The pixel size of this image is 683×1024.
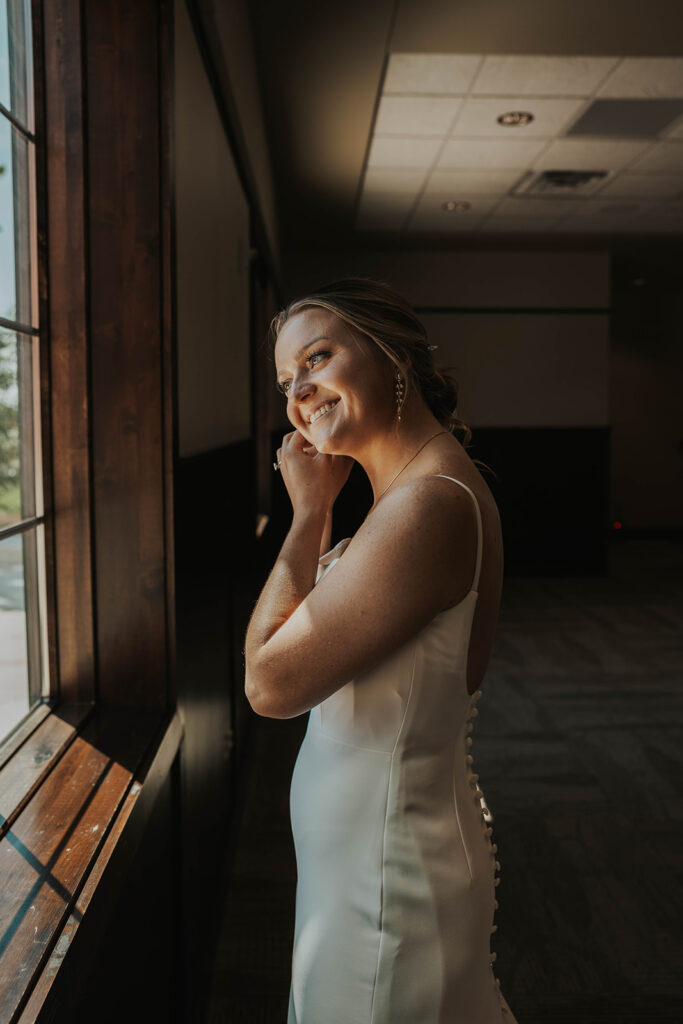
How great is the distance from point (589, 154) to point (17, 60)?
14.7 ft

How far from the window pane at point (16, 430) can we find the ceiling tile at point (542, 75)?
3.12 m

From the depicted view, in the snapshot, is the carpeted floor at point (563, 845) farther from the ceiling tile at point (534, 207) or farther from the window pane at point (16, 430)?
the ceiling tile at point (534, 207)

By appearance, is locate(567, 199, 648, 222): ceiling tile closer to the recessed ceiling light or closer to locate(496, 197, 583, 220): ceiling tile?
locate(496, 197, 583, 220): ceiling tile

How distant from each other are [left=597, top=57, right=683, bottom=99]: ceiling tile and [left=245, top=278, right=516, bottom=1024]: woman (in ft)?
10.9

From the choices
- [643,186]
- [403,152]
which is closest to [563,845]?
[403,152]

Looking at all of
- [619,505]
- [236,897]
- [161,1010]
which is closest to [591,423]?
[619,505]

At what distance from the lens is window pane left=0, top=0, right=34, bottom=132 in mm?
1298

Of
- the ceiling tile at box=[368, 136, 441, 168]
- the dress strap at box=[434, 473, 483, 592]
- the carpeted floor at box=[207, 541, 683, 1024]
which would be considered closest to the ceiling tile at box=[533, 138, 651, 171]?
the ceiling tile at box=[368, 136, 441, 168]

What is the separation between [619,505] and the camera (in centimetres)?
1142

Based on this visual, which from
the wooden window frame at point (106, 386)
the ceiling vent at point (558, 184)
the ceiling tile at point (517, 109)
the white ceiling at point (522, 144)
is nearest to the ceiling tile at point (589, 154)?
the white ceiling at point (522, 144)

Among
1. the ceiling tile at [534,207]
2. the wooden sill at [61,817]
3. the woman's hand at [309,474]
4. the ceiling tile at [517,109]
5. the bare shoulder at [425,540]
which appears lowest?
the wooden sill at [61,817]

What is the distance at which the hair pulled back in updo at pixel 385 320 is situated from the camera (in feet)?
3.74

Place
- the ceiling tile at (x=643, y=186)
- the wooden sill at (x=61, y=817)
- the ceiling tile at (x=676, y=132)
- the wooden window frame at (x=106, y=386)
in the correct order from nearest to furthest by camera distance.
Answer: the wooden sill at (x=61, y=817)
the wooden window frame at (x=106, y=386)
the ceiling tile at (x=676, y=132)
the ceiling tile at (x=643, y=186)

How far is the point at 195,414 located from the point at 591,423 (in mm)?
7237
